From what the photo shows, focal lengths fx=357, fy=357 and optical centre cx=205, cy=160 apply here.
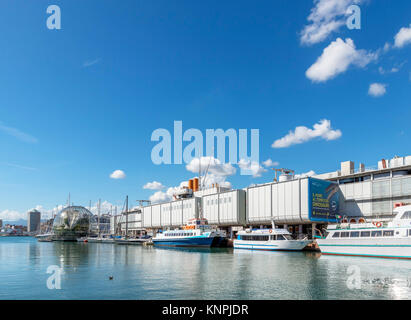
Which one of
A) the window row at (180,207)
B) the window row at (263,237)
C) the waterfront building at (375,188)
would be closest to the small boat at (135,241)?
the window row at (180,207)

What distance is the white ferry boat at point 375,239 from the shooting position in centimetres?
5744

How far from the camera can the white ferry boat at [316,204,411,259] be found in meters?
57.4

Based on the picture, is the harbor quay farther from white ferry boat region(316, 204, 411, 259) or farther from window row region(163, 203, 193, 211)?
white ferry boat region(316, 204, 411, 259)

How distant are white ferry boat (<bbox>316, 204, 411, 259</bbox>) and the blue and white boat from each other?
1348 inches

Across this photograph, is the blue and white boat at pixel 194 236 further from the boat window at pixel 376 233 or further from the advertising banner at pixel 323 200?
the boat window at pixel 376 233

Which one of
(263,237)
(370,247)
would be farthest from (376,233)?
(263,237)

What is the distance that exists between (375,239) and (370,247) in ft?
5.96

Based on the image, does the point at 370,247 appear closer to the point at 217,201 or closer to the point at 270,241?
the point at 270,241

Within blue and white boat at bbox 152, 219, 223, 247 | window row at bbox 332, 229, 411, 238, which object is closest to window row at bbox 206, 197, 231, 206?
blue and white boat at bbox 152, 219, 223, 247

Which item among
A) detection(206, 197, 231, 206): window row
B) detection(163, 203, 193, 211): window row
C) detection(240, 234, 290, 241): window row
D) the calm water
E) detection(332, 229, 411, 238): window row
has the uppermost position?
detection(206, 197, 231, 206): window row

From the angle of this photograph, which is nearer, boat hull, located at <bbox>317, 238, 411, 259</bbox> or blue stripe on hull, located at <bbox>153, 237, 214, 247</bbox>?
boat hull, located at <bbox>317, 238, 411, 259</bbox>

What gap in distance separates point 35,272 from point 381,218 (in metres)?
83.1

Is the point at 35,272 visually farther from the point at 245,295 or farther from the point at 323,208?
the point at 323,208

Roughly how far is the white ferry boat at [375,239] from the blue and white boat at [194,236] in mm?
34230
